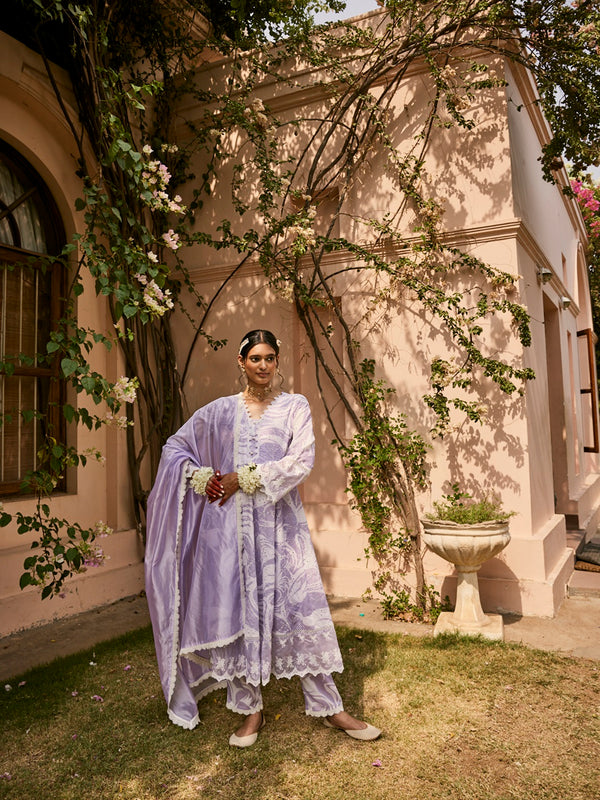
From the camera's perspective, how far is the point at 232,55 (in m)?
5.50

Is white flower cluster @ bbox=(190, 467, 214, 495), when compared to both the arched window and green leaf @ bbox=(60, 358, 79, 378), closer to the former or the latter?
green leaf @ bbox=(60, 358, 79, 378)

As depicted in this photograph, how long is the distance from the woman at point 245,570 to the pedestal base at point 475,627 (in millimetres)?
1336

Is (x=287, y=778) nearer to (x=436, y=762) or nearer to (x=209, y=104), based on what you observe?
(x=436, y=762)

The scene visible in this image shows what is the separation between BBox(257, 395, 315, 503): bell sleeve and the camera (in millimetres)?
2613

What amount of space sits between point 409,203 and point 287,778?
379 centimetres

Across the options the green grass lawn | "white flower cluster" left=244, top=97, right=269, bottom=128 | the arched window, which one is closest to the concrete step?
the green grass lawn

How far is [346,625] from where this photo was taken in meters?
4.06

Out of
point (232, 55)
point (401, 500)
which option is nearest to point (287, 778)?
point (401, 500)

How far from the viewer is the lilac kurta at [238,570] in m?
2.60

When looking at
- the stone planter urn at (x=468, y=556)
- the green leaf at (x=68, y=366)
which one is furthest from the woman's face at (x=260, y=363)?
the stone planter urn at (x=468, y=556)

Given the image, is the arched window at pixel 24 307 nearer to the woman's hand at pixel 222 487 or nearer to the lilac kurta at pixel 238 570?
the lilac kurta at pixel 238 570

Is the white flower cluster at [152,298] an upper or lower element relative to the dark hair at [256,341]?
upper

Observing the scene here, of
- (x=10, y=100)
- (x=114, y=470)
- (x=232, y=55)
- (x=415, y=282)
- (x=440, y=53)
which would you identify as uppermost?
(x=232, y=55)

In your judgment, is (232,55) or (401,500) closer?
(401,500)
